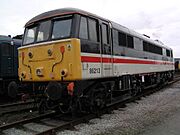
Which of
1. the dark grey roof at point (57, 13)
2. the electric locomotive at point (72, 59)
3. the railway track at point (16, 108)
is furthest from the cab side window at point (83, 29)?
the railway track at point (16, 108)

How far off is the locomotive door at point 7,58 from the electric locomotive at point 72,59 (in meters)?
4.96

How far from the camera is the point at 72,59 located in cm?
747

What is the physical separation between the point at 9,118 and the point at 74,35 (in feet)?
12.3

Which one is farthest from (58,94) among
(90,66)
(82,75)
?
(90,66)

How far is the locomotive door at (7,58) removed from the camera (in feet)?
45.0

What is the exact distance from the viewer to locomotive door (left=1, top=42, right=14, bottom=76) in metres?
13.7

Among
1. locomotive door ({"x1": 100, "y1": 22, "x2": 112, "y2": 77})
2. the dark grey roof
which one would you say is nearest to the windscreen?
the dark grey roof

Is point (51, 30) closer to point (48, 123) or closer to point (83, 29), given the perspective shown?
point (83, 29)

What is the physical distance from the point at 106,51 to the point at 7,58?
6708 mm

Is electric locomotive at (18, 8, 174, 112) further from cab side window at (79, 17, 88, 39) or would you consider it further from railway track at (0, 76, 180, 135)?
railway track at (0, 76, 180, 135)

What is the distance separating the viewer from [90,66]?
8.18 meters

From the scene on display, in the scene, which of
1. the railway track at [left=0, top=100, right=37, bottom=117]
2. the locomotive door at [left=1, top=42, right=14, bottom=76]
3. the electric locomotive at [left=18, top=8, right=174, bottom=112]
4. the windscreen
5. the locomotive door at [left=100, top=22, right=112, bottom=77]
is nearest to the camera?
the electric locomotive at [left=18, top=8, right=174, bottom=112]

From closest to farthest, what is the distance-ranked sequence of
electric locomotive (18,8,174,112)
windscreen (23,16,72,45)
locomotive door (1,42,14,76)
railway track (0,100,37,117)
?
1. electric locomotive (18,8,174,112)
2. windscreen (23,16,72,45)
3. railway track (0,100,37,117)
4. locomotive door (1,42,14,76)

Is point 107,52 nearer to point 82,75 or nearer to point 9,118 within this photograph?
point 82,75
